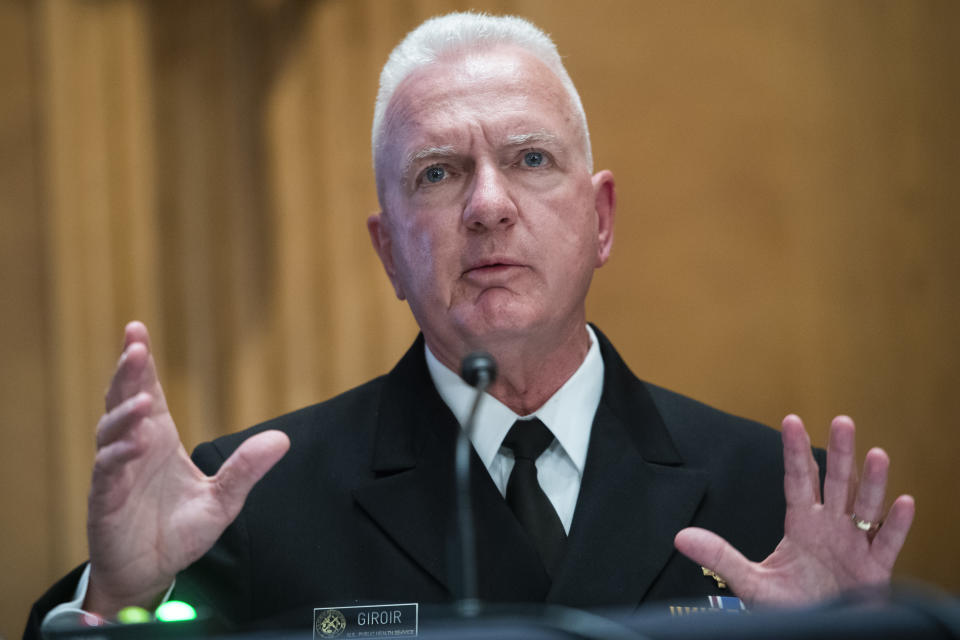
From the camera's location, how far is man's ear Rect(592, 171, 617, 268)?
7.34ft

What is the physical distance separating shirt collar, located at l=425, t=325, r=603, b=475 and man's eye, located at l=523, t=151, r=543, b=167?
426 millimetres

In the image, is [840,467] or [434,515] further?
[434,515]

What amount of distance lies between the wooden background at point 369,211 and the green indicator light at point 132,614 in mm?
1352

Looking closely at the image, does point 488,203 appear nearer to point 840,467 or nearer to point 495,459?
point 495,459

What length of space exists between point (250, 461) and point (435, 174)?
30.2 inches

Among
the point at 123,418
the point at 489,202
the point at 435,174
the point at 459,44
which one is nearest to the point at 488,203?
the point at 489,202

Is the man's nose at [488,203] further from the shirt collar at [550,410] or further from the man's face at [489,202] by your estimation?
the shirt collar at [550,410]

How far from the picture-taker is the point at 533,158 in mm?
1983

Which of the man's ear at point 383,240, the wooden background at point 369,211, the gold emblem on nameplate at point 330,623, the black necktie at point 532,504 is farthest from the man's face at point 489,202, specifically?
the wooden background at point 369,211

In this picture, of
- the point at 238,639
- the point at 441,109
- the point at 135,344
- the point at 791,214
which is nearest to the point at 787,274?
the point at 791,214

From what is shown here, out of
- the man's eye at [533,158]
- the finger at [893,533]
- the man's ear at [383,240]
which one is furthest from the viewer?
the man's ear at [383,240]

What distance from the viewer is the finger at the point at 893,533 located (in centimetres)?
148

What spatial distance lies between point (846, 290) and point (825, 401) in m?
0.37

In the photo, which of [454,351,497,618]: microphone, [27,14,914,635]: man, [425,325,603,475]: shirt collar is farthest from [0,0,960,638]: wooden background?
[454,351,497,618]: microphone
